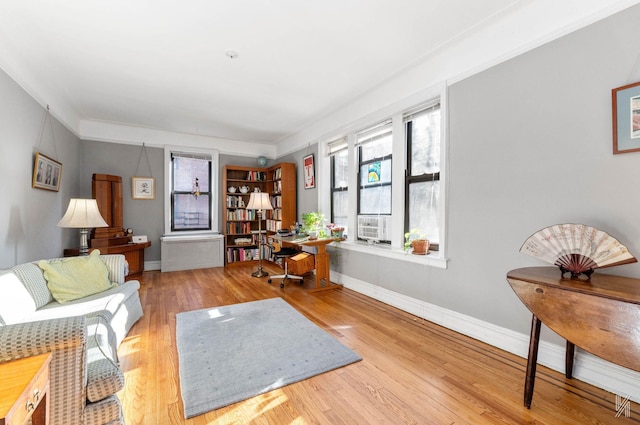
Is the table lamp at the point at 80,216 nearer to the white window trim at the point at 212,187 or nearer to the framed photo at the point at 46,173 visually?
the framed photo at the point at 46,173

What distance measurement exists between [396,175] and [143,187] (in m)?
4.52

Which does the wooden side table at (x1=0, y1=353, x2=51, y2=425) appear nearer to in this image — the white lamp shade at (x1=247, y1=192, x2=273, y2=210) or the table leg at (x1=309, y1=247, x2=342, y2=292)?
the table leg at (x1=309, y1=247, x2=342, y2=292)

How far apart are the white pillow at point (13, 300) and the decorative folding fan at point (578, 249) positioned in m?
3.28

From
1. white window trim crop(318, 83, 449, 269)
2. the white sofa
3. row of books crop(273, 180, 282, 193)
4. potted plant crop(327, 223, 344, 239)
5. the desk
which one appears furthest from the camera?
row of books crop(273, 180, 282, 193)

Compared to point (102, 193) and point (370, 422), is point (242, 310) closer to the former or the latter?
point (370, 422)

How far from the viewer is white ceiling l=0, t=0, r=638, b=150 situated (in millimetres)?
2045

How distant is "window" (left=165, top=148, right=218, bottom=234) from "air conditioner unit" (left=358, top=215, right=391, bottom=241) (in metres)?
3.32

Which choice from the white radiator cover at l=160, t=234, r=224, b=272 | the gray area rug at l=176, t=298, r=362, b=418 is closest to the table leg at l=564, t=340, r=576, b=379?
Result: the gray area rug at l=176, t=298, r=362, b=418

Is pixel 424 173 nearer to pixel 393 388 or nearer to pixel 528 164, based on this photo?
pixel 528 164

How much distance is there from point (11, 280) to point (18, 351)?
1.34 m

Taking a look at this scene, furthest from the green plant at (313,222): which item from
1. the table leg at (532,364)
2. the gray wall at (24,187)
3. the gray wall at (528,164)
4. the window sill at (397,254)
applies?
the gray wall at (24,187)

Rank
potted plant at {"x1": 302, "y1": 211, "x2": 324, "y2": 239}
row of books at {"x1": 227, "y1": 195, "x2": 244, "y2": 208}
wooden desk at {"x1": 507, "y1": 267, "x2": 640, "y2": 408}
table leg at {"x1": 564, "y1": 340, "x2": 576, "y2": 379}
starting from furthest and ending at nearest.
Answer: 1. row of books at {"x1": 227, "y1": 195, "x2": 244, "y2": 208}
2. potted plant at {"x1": 302, "y1": 211, "x2": 324, "y2": 239}
3. table leg at {"x1": 564, "y1": 340, "x2": 576, "y2": 379}
4. wooden desk at {"x1": 507, "y1": 267, "x2": 640, "y2": 408}

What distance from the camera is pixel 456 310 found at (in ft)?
8.35

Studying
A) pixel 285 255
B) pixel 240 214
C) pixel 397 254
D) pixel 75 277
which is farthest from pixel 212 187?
pixel 397 254
